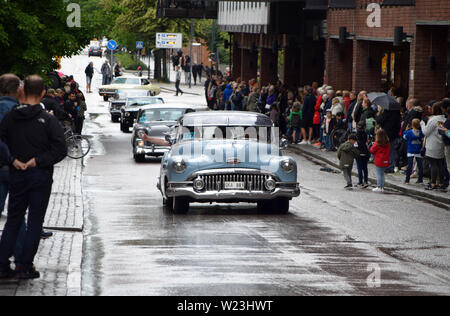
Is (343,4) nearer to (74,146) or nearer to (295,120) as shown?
(295,120)

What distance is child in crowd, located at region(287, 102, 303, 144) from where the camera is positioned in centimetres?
3344

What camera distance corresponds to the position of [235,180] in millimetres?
16047

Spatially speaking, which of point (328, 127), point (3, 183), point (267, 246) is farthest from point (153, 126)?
point (3, 183)

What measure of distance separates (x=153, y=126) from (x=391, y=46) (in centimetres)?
1132

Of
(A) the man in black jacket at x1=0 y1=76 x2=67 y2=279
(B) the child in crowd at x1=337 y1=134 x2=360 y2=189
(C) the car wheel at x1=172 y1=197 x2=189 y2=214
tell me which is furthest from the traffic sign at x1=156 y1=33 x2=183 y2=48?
(A) the man in black jacket at x1=0 y1=76 x2=67 y2=279

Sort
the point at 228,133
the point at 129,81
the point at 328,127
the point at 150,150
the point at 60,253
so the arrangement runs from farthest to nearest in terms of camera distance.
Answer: the point at 129,81, the point at 328,127, the point at 150,150, the point at 228,133, the point at 60,253

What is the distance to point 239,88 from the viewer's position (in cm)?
4344

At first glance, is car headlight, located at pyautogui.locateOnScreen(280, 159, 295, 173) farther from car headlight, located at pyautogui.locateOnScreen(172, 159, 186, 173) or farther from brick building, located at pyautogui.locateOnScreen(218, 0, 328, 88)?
brick building, located at pyautogui.locateOnScreen(218, 0, 328, 88)

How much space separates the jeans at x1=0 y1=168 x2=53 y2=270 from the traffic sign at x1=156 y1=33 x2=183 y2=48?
232 ft

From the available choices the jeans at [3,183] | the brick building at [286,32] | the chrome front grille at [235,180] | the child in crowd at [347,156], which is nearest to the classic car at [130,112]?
the brick building at [286,32]

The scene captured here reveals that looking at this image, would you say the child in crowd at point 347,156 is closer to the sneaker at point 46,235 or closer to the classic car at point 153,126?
the classic car at point 153,126

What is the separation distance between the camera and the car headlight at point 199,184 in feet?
52.6
